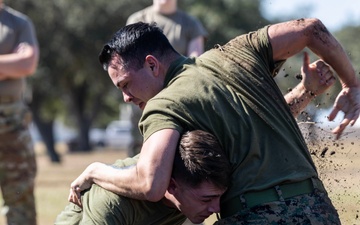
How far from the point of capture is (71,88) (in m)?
47.2

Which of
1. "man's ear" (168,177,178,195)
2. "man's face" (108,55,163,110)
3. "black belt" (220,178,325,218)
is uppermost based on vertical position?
"man's face" (108,55,163,110)

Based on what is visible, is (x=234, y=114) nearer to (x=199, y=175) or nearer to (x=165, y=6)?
(x=199, y=175)

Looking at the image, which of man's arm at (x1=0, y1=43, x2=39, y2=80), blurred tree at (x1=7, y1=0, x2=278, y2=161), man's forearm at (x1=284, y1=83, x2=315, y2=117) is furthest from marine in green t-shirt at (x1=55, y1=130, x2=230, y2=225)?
blurred tree at (x1=7, y1=0, x2=278, y2=161)

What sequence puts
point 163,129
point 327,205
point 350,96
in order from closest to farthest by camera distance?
point 163,129 → point 327,205 → point 350,96

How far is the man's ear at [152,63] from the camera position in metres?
4.56

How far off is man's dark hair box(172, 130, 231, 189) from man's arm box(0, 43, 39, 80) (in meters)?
4.34

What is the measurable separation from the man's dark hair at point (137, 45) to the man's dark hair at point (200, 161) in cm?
52

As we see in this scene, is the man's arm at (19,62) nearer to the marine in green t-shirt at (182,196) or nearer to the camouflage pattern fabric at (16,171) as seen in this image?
the camouflage pattern fabric at (16,171)

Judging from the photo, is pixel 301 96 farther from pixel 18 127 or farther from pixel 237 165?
pixel 18 127

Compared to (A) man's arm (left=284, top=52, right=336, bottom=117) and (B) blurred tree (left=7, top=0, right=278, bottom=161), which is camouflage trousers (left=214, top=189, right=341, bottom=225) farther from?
(B) blurred tree (left=7, top=0, right=278, bottom=161)

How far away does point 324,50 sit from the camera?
15.7ft

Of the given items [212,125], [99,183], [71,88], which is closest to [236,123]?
[212,125]

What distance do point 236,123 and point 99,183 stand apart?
73 centimetres

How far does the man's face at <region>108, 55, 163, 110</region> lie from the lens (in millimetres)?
4586
